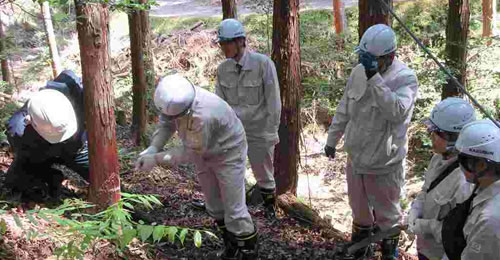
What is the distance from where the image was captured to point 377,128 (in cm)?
455

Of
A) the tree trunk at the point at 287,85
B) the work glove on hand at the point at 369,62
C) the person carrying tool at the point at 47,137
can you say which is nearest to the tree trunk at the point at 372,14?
the tree trunk at the point at 287,85

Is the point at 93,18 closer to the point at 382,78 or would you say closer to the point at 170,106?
the point at 170,106

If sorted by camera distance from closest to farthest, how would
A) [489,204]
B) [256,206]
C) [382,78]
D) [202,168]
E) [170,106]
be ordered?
[489,204], [170,106], [382,78], [202,168], [256,206]

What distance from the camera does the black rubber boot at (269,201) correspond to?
620 cm

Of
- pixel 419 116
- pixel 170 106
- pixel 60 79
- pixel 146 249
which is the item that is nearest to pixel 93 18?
pixel 170 106

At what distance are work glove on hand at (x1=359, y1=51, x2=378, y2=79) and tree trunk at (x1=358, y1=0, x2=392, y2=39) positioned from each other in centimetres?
187

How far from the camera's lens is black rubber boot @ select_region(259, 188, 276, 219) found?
244 inches

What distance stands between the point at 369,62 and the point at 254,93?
1784 millimetres

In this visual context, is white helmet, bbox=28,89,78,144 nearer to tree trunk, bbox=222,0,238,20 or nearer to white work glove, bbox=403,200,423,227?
white work glove, bbox=403,200,423,227

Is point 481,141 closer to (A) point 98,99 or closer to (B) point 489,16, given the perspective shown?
(A) point 98,99

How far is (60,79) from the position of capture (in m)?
5.29

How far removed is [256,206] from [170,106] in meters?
3.03

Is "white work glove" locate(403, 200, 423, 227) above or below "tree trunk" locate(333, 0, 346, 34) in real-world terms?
below

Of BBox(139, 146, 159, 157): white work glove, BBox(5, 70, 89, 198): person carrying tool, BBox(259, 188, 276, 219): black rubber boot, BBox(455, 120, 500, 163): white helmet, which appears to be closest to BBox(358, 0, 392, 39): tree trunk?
BBox(259, 188, 276, 219): black rubber boot
